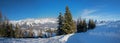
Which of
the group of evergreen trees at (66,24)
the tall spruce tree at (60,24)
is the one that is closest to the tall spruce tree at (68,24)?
the group of evergreen trees at (66,24)

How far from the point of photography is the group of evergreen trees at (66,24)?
5144 cm

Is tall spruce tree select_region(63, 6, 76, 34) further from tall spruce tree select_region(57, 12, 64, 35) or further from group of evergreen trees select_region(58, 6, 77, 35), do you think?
tall spruce tree select_region(57, 12, 64, 35)

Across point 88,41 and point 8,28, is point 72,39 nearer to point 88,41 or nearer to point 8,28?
point 88,41

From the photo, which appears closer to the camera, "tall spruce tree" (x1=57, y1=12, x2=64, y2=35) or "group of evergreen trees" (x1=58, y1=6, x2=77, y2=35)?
"group of evergreen trees" (x1=58, y1=6, x2=77, y2=35)

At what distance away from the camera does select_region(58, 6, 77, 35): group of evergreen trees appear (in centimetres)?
5144

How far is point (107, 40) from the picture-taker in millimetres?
30875

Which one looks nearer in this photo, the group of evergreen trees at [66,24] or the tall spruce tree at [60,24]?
the group of evergreen trees at [66,24]

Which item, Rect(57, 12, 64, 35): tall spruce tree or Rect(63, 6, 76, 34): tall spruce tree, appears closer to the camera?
Rect(63, 6, 76, 34): tall spruce tree

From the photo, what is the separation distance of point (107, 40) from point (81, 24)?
42805mm

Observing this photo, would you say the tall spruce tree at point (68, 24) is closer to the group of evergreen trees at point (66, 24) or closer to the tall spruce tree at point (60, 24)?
the group of evergreen trees at point (66, 24)

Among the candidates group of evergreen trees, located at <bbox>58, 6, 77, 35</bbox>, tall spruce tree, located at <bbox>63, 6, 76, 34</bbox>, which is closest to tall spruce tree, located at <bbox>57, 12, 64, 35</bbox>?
group of evergreen trees, located at <bbox>58, 6, 77, 35</bbox>

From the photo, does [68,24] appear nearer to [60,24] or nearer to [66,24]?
[66,24]

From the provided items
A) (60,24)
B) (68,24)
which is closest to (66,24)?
(68,24)

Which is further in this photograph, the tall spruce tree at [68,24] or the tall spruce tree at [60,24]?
the tall spruce tree at [60,24]
